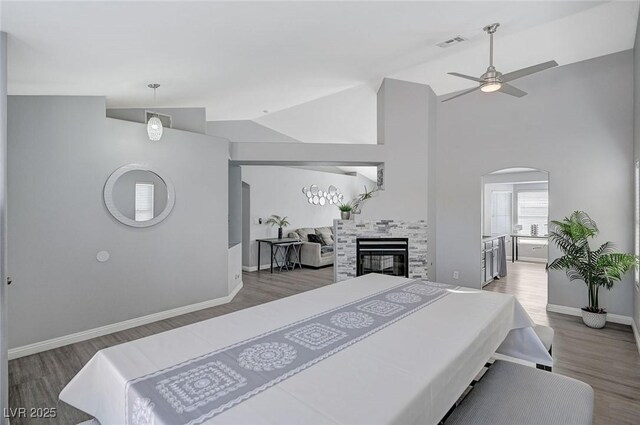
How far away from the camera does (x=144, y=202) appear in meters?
3.96

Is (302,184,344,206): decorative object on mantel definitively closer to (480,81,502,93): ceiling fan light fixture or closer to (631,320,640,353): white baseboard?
(480,81,502,93): ceiling fan light fixture

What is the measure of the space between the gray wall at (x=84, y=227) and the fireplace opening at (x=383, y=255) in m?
2.37

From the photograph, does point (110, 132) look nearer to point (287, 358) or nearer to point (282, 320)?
point (282, 320)

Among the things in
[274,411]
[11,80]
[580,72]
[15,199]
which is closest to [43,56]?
[11,80]

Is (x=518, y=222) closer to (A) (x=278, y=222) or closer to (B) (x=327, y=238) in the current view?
(B) (x=327, y=238)

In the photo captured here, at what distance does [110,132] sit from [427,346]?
12.5 ft

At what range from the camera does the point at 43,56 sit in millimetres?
2344

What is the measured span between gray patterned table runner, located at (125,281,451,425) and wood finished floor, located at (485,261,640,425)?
1702 mm

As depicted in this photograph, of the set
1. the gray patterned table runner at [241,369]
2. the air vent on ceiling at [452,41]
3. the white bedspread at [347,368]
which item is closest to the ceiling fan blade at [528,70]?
the air vent on ceiling at [452,41]

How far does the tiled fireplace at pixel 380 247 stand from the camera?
5.03 meters

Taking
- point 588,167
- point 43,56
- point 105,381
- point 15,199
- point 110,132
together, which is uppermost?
point 43,56

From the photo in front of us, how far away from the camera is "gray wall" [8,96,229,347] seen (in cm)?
310

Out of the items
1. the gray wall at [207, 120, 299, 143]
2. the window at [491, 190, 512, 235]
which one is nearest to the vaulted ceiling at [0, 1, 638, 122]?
the gray wall at [207, 120, 299, 143]

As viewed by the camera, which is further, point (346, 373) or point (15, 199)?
point (15, 199)
